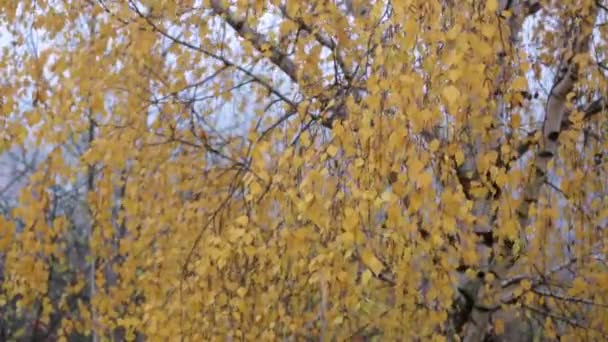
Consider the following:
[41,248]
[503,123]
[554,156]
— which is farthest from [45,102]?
[554,156]

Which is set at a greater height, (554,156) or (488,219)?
(554,156)

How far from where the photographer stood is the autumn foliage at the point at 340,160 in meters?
2.48

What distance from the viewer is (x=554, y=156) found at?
3668 mm

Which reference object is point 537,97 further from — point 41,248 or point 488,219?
point 41,248

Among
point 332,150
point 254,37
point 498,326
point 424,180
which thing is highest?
point 254,37

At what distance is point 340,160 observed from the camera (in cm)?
273

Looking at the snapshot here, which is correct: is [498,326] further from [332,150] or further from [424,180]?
[424,180]

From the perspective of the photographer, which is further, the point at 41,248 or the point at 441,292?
the point at 41,248

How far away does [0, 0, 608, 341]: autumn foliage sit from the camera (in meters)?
2.48

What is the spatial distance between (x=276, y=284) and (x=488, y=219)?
33.0 inches

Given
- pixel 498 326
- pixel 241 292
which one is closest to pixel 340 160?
pixel 241 292

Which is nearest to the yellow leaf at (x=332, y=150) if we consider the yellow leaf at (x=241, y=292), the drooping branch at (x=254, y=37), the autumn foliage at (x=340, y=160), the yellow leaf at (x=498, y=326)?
the autumn foliage at (x=340, y=160)

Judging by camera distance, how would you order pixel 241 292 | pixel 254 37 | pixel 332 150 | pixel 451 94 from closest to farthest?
pixel 451 94 → pixel 332 150 → pixel 241 292 → pixel 254 37

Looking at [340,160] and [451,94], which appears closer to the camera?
[451,94]
